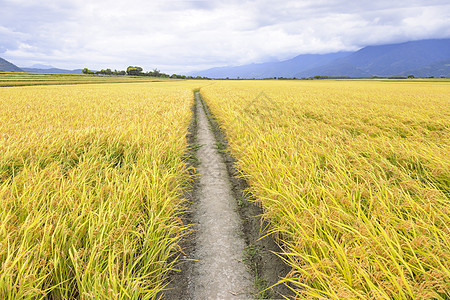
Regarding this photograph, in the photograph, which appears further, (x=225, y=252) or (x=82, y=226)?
(x=225, y=252)

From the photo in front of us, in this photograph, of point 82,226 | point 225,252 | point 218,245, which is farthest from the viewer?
point 218,245

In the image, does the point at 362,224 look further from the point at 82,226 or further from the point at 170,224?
the point at 82,226

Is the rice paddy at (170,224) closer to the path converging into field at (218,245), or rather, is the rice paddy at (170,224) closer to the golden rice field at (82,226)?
the golden rice field at (82,226)

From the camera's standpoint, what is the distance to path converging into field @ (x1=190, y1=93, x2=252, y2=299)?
2141 mm

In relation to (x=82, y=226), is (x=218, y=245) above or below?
below

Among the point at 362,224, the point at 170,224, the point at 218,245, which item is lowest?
the point at 218,245

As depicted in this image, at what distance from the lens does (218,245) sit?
2732mm

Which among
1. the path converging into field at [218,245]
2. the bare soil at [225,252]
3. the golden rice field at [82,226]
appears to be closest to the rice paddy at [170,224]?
the golden rice field at [82,226]

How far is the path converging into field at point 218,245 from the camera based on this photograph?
7.02ft

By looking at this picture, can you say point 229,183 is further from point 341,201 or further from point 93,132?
point 93,132

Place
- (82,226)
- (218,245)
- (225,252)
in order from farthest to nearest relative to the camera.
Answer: (218,245) → (225,252) → (82,226)

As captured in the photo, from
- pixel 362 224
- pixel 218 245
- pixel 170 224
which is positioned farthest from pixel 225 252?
pixel 362 224

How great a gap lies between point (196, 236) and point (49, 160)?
2910 millimetres

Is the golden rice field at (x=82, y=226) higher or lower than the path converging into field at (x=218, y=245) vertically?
higher
